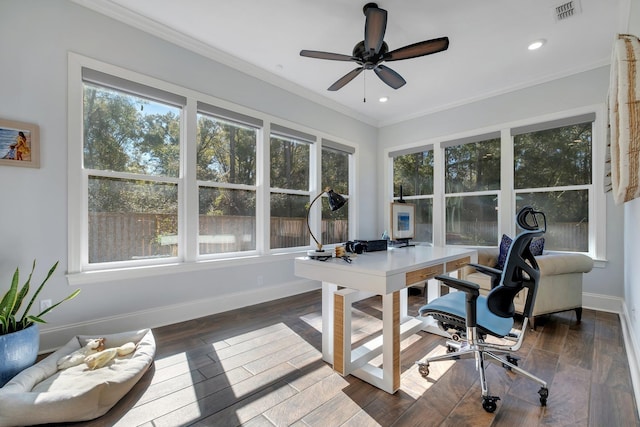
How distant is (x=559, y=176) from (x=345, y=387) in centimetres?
368

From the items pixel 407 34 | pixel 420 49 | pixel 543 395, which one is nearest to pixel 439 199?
pixel 407 34

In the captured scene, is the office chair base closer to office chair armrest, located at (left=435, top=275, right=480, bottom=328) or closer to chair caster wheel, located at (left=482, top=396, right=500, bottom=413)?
chair caster wheel, located at (left=482, top=396, right=500, bottom=413)

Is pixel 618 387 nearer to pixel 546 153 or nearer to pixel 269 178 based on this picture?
pixel 546 153

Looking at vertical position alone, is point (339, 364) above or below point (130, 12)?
below

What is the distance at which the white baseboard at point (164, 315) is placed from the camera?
2246mm

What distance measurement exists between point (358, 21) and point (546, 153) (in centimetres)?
296

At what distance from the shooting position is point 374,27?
207 centimetres

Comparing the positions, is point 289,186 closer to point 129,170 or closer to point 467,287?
point 129,170

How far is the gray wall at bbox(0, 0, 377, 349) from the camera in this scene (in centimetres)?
Result: 210

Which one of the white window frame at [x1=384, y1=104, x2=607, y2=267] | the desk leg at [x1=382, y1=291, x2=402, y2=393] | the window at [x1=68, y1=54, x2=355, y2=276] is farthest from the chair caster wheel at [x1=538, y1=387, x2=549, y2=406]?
the window at [x1=68, y1=54, x2=355, y2=276]

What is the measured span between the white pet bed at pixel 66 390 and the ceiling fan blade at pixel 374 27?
2.79 m

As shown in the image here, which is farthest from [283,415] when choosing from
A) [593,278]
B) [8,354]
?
[593,278]

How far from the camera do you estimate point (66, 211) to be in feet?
7.54

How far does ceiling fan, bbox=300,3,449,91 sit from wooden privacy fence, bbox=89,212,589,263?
2.05m
